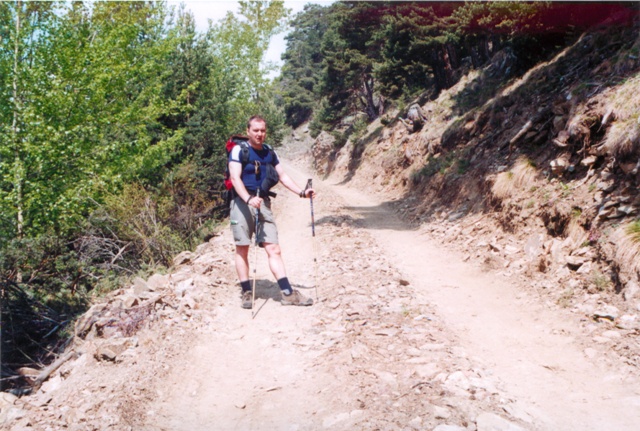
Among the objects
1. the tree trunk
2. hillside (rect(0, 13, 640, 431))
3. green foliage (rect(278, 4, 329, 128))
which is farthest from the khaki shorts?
green foliage (rect(278, 4, 329, 128))

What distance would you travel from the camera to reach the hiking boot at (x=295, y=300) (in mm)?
6718

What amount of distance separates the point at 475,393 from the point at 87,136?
635 inches

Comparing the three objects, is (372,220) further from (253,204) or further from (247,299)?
(253,204)

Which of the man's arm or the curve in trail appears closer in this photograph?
the curve in trail

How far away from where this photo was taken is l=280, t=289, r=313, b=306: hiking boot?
6718 mm

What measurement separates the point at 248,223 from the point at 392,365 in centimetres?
296

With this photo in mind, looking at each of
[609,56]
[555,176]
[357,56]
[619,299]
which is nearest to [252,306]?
[619,299]

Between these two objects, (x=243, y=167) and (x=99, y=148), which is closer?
(x=243, y=167)

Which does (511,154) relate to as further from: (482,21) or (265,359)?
(265,359)

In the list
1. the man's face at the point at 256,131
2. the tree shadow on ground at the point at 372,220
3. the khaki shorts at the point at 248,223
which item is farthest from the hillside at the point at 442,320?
the man's face at the point at 256,131

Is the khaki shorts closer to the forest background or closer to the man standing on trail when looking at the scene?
the man standing on trail

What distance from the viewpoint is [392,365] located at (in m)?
4.61

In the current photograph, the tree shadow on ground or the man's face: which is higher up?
the man's face

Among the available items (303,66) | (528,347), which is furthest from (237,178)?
(303,66)
